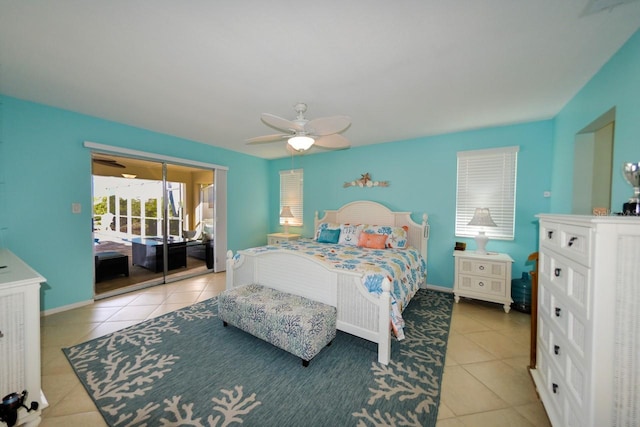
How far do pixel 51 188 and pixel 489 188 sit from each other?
5876 mm

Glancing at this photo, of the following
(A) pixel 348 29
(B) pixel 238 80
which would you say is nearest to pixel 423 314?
(A) pixel 348 29

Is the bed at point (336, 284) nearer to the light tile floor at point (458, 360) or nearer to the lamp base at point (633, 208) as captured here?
the light tile floor at point (458, 360)

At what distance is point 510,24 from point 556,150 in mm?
2430

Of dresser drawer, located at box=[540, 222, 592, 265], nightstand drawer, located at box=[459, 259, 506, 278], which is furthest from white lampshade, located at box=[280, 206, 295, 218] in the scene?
dresser drawer, located at box=[540, 222, 592, 265]

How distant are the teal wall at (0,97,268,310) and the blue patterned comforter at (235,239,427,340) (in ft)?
7.63

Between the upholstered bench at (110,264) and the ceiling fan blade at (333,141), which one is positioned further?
the upholstered bench at (110,264)

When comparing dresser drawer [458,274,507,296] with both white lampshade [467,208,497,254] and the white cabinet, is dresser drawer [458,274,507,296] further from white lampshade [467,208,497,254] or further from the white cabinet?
the white cabinet

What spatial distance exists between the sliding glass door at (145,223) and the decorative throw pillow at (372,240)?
3057mm

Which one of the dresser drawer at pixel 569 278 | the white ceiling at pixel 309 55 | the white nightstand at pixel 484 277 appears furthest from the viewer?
the white nightstand at pixel 484 277

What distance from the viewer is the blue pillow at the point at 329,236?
413 centimetres

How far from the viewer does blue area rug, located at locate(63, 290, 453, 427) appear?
5.03 ft

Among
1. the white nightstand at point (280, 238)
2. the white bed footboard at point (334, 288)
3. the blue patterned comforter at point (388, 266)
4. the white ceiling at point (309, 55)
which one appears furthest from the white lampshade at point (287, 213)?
the white ceiling at point (309, 55)

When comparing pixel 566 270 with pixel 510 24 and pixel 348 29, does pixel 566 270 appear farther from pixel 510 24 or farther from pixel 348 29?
pixel 348 29

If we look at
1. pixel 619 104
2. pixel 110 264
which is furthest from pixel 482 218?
pixel 110 264
